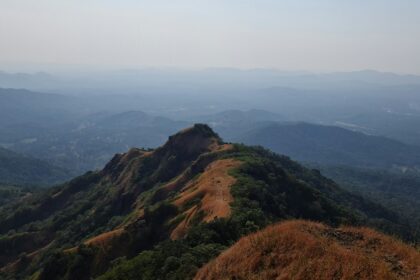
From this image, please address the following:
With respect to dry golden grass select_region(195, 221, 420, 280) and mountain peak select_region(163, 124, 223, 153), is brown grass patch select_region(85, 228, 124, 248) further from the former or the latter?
mountain peak select_region(163, 124, 223, 153)

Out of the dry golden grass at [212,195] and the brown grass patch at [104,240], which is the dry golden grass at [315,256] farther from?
the brown grass patch at [104,240]

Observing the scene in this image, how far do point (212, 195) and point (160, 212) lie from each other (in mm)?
7446

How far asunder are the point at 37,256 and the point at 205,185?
117 feet

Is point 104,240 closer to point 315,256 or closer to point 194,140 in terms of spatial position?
point 315,256

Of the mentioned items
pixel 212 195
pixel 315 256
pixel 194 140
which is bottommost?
pixel 194 140

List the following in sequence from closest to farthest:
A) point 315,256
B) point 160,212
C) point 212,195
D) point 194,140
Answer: point 315,256 < point 212,195 < point 160,212 < point 194,140

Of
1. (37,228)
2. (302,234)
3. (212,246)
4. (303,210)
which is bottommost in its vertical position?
(37,228)

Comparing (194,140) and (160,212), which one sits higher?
(194,140)

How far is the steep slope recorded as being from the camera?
36.9 meters

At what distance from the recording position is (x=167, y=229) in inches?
2156

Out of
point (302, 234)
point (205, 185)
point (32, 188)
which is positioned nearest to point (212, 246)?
point (302, 234)

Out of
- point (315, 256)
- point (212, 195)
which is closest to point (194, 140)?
point (212, 195)

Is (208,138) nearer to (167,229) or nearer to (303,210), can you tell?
(303,210)

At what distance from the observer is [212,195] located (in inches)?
2210
